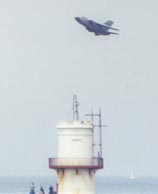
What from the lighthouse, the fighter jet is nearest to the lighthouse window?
the lighthouse

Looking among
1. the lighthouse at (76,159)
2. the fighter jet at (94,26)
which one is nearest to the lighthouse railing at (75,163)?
the lighthouse at (76,159)

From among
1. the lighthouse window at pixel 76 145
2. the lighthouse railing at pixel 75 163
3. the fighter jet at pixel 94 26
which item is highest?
the fighter jet at pixel 94 26

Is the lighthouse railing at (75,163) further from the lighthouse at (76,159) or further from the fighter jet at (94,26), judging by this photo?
the fighter jet at (94,26)

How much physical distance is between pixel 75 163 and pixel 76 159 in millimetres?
238

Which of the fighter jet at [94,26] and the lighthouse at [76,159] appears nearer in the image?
the lighthouse at [76,159]

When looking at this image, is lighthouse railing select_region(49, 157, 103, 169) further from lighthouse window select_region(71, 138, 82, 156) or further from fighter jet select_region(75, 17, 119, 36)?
fighter jet select_region(75, 17, 119, 36)

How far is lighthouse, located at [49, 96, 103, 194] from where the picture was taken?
2340 inches

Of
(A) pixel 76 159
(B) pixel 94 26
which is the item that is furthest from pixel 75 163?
(B) pixel 94 26

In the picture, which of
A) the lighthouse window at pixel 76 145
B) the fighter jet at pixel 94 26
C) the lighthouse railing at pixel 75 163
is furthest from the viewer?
the fighter jet at pixel 94 26

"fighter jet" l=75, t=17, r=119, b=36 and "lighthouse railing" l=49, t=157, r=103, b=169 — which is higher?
"fighter jet" l=75, t=17, r=119, b=36

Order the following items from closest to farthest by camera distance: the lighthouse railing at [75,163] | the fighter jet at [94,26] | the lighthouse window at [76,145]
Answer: the lighthouse window at [76,145], the lighthouse railing at [75,163], the fighter jet at [94,26]

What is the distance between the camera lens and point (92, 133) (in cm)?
5994

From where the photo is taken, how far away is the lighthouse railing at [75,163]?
59531 millimetres

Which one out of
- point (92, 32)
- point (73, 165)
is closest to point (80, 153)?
point (73, 165)
